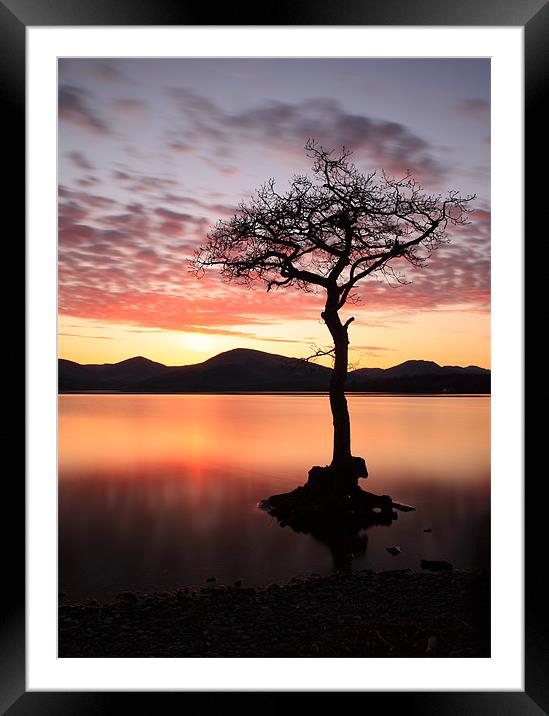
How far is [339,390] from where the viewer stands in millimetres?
4258

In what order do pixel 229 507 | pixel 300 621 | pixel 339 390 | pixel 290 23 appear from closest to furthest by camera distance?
pixel 290 23, pixel 300 621, pixel 339 390, pixel 229 507

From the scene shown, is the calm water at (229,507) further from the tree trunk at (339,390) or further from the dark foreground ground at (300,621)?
the tree trunk at (339,390)

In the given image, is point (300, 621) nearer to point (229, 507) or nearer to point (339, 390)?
point (339, 390)

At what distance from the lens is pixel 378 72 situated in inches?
125

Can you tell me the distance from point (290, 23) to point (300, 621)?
288 centimetres

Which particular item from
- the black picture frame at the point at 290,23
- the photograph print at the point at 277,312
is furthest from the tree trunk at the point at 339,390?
the black picture frame at the point at 290,23

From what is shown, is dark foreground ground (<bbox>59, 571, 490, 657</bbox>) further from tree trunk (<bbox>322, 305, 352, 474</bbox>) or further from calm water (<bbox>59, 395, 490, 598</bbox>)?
tree trunk (<bbox>322, 305, 352, 474</bbox>)

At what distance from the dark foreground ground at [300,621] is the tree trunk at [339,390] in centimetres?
139

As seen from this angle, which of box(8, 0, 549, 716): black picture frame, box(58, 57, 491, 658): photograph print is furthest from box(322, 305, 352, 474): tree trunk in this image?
box(8, 0, 549, 716): black picture frame

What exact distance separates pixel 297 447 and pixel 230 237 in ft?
23.5

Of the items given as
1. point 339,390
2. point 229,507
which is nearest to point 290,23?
point 339,390
